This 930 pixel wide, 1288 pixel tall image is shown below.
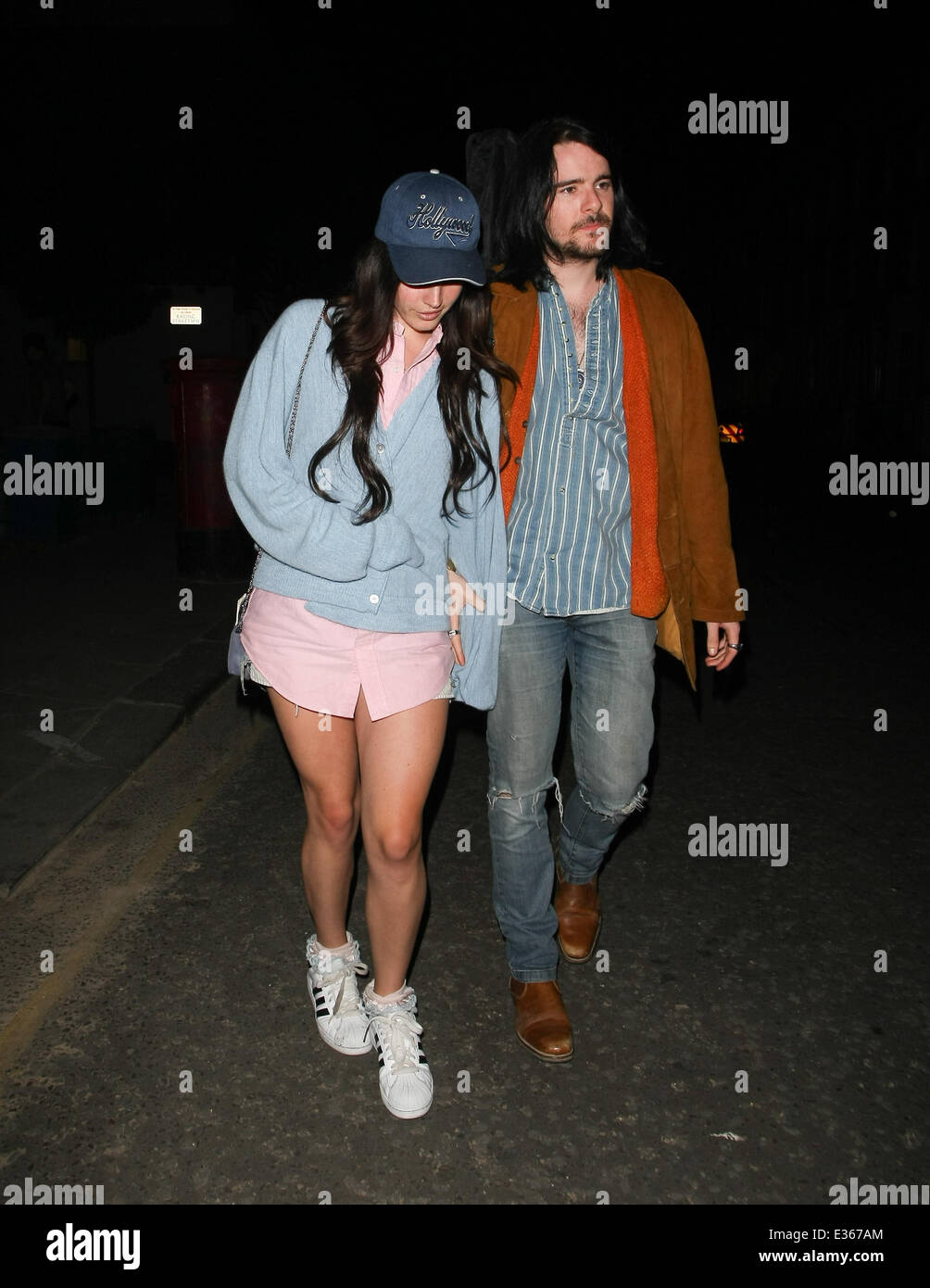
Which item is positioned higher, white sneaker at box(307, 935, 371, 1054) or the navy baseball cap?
the navy baseball cap

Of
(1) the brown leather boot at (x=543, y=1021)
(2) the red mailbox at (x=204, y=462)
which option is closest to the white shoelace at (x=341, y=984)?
(1) the brown leather boot at (x=543, y=1021)

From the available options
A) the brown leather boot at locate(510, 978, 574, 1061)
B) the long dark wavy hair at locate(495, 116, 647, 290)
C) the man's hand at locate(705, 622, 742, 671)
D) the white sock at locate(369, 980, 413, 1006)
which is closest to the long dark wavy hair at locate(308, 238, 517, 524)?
the long dark wavy hair at locate(495, 116, 647, 290)

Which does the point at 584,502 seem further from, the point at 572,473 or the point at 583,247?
the point at 583,247

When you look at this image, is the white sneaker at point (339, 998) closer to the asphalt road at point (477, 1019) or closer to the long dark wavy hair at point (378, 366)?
the asphalt road at point (477, 1019)

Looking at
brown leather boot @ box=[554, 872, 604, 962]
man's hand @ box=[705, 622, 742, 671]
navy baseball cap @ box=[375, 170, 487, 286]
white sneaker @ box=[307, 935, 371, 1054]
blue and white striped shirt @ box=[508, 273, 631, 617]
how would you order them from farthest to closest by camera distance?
brown leather boot @ box=[554, 872, 604, 962], man's hand @ box=[705, 622, 742, 671], white sneaker @ box=[307, 935, 371, 1054], blue and white striped shirt @ box=[508, 273, 631, 617], navy baseball cap @ box=[375, 170, 487, 286]

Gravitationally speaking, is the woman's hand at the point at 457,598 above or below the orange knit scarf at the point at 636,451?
below

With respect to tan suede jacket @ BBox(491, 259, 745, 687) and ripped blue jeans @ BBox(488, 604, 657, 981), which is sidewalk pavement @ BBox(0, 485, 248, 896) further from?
tan suede jacket @ BBox(491, 259, 745, 687)

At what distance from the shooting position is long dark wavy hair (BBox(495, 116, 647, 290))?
2.90 meters

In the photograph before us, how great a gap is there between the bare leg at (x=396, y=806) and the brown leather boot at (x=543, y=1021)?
0.47m

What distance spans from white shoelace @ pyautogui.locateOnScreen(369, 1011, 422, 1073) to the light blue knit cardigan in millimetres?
1008

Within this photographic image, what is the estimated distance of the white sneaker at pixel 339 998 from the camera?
10.0 ft

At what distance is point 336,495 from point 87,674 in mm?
4336
